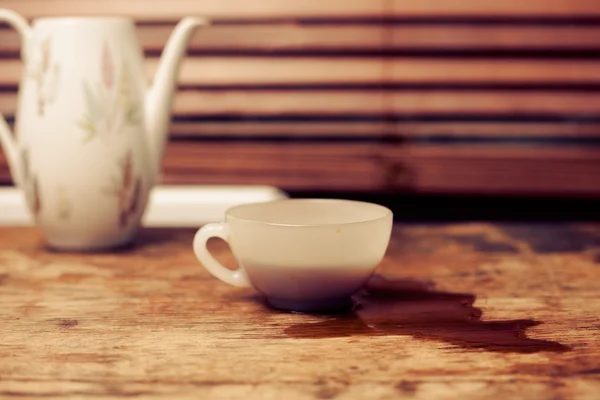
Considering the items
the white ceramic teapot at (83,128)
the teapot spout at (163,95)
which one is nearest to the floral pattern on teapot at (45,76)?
the white ceramic teapot at (83,128)

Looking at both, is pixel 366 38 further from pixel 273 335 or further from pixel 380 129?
pixel 273 335

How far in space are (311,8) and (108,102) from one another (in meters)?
1.11

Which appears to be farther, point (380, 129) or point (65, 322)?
point (380, 129)

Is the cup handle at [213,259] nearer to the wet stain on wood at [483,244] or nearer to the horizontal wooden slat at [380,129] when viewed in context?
the wet stain on wood at [483,244]

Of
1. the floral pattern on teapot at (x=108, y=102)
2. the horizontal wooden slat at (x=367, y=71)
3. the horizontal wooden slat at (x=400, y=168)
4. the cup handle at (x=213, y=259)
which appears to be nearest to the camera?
the cup handle at (x=213, y=259)

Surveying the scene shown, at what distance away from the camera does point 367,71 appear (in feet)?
6.92

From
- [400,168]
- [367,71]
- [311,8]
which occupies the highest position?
[311,8]

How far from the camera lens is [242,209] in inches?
35.8

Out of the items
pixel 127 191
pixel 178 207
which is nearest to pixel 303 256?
pixel 127 191

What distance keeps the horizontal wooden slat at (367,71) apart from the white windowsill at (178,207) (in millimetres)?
→ 515

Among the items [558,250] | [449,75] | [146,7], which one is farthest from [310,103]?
[558,250]

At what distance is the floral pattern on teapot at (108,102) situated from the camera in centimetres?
108

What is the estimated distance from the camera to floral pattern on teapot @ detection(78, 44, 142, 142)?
1.08 metres

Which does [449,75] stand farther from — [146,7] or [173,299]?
[173,299]
